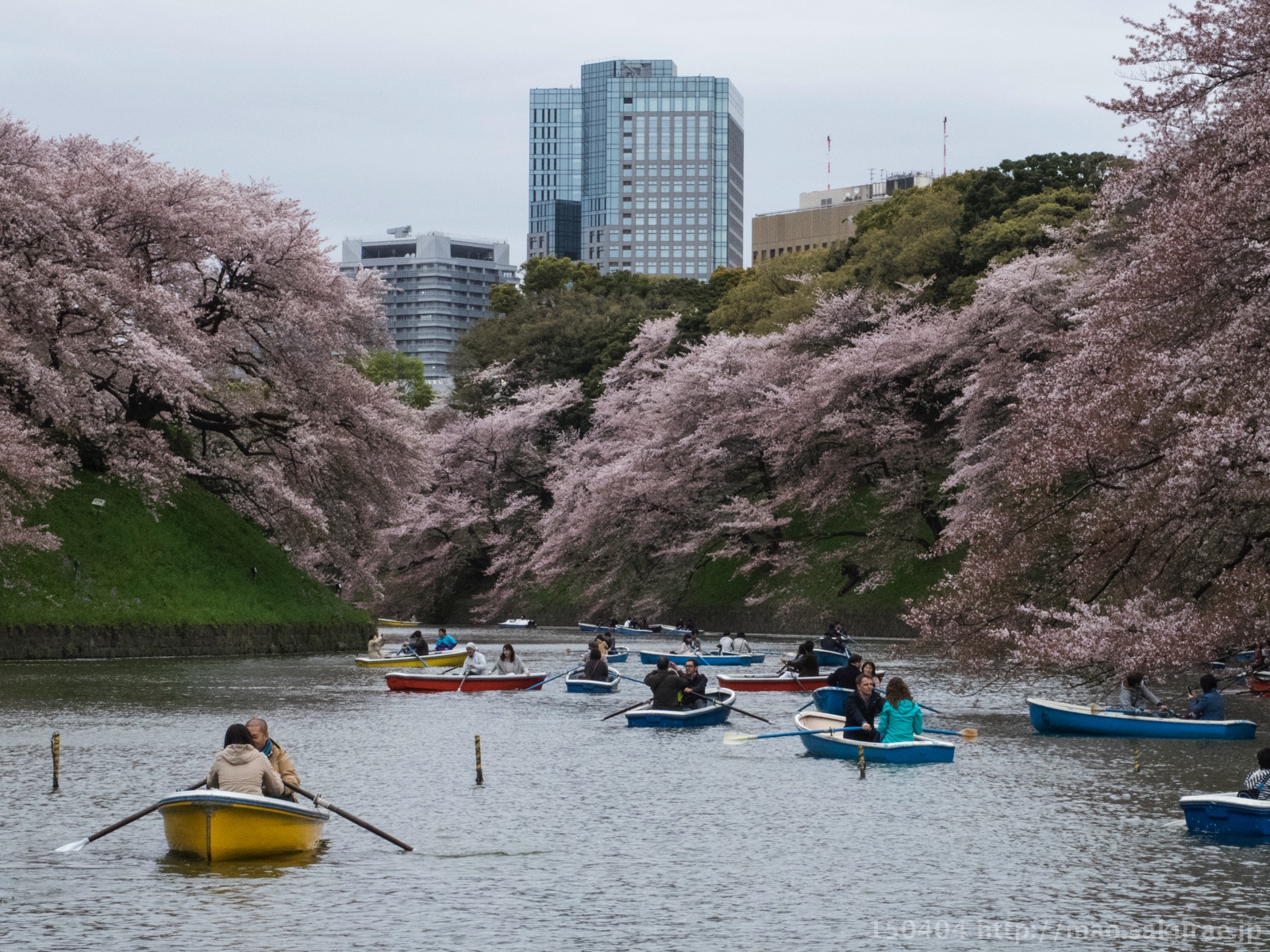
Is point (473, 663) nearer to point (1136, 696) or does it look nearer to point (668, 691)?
point (668, 691)

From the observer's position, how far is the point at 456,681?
3991 cm

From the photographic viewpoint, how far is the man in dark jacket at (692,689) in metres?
30.7

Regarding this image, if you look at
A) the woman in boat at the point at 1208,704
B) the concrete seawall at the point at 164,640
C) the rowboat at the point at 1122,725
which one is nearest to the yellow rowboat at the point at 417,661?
the concrete seawall at the point at 164,640

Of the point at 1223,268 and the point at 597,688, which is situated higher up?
the point at 1223,268

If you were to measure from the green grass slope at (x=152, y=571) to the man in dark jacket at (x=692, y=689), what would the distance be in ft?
77.1

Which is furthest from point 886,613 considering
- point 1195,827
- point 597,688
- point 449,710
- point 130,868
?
point 130,868

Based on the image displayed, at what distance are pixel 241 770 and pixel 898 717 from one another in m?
11.5

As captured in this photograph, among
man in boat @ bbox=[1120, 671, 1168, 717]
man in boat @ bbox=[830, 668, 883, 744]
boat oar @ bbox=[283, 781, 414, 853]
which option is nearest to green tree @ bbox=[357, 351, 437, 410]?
man in boat @ bbox=[1120, 671, 1168, 717]

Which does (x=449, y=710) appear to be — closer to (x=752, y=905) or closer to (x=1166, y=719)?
(x=1166, y=719)

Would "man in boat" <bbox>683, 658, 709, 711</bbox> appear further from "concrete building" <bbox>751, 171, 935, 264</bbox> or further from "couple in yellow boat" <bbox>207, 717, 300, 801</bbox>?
"concrete building" <bbox>751, 171, 935, 264</bbox>

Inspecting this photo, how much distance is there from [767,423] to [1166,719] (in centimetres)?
4434

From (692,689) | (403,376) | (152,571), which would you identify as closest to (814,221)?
(403,376)

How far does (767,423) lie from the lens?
70.4 metres

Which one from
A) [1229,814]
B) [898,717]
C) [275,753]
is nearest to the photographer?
[1229,814]
